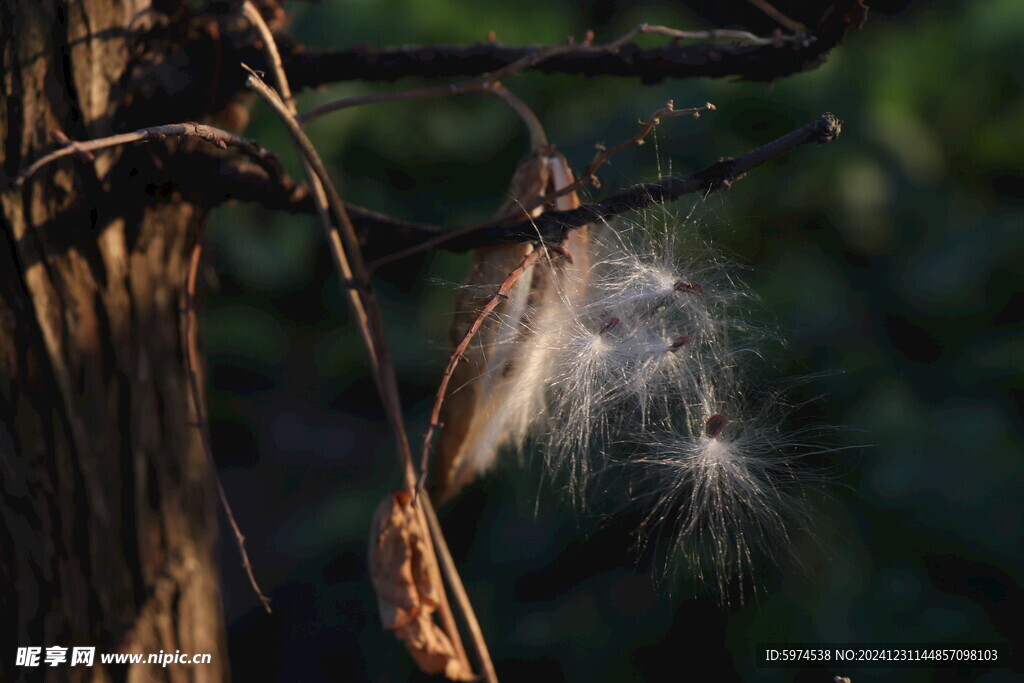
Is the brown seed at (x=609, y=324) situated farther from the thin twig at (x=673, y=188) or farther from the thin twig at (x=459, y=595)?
the thin twig at (x=459, y=595)

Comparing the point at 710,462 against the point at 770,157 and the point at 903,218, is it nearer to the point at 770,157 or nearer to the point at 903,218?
the point at 770,157

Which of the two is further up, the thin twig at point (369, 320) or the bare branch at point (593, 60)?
the bare branch at point (593, 60)

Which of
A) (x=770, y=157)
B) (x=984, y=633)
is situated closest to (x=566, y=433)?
(x=770, y=157)

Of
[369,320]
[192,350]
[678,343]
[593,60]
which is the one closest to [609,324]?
[678,343]

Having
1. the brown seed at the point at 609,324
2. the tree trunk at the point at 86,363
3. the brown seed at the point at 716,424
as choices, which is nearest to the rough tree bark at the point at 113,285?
the tree trunk at the point at 86,363

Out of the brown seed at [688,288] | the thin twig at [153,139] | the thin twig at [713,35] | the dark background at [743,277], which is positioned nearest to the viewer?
the thin twig at [153,139]

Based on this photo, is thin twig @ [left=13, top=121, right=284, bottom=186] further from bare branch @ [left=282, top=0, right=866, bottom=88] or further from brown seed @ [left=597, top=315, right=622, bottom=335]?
brown seed @ [left=597, top=315, right=622, bottom=335]
